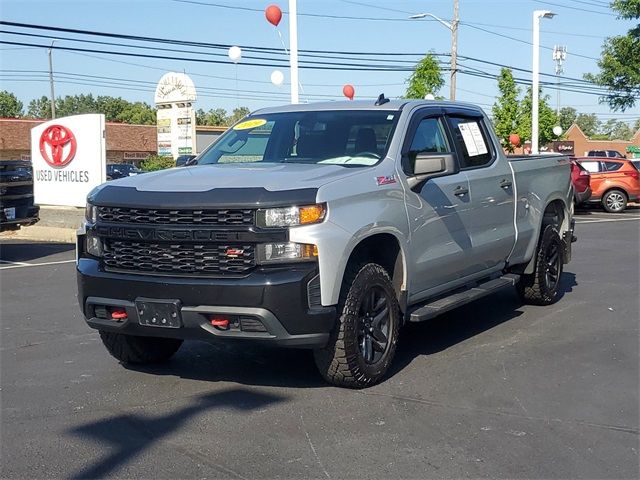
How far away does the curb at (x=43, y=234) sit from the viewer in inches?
653

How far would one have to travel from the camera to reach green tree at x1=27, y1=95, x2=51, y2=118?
129337mm

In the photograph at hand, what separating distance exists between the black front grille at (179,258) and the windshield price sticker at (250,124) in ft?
6.55

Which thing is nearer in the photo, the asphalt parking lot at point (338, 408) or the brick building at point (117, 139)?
the asphalt parking lot at point (338, 408)

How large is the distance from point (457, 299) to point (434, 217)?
74 centimetres

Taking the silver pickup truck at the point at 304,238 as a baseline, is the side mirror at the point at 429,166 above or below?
above

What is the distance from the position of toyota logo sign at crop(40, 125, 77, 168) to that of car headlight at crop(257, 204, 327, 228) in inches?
510

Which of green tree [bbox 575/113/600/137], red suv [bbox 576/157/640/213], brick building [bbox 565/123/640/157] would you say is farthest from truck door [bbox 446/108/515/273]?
green tree [bbox 575/113/600/137]

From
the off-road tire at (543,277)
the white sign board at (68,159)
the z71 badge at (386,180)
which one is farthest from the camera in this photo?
the white sign board at (68,159)

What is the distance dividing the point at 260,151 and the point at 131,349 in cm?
189

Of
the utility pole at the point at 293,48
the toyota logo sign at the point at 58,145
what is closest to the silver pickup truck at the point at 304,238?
the utility pole at the point at 293,48

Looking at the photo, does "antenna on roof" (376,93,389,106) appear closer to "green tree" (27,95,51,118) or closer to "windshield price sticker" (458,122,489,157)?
"windshield price sticker" (458,122,489,157)

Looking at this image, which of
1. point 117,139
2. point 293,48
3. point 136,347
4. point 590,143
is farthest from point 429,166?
point 590,143

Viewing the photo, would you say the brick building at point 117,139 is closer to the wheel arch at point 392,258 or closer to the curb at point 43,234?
the curb at point 43,234

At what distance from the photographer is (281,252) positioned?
5.16 metres
